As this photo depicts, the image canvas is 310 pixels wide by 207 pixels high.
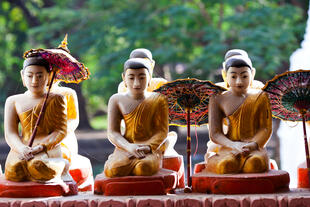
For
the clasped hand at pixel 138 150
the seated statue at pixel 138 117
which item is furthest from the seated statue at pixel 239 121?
the clasped hand at pixel 138 150

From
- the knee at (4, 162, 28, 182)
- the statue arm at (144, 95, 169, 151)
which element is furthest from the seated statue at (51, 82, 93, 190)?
the statue arm at (144, 95, 169, 151)

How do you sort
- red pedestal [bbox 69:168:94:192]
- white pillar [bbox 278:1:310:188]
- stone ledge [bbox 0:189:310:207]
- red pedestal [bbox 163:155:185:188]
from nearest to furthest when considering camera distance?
1. stone ledge [bbox 0:189:310:207]
2. red pedestal [bbox 69:168:94:192]
3. red pedestal [bbox 163:155:185:188]
4. white pillar [bbox 278:1:310:188]

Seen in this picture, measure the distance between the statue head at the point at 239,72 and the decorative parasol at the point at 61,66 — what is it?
1210mm

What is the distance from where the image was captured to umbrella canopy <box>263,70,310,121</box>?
359 cm

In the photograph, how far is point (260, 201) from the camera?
331 cm

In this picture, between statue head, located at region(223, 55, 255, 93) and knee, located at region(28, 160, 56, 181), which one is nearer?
knee, located at region(28, 160, 56, 181)

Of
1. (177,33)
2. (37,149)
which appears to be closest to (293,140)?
(177,33)

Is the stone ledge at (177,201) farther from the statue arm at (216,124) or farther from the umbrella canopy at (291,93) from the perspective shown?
the umbrella canopy at (291,93)

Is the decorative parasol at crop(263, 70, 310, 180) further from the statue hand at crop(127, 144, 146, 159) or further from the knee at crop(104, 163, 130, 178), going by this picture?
the knee at crop(104, 163, 130, 178)

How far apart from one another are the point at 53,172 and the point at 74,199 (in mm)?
278

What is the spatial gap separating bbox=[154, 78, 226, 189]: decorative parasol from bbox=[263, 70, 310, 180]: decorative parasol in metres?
0.43

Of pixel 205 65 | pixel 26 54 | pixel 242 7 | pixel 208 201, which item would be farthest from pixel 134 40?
pixel 208 201

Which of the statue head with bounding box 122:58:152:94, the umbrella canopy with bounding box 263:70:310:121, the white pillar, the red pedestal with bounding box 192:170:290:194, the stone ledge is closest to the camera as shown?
the stone ledge

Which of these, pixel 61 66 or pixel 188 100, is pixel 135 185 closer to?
pixel 188 100
